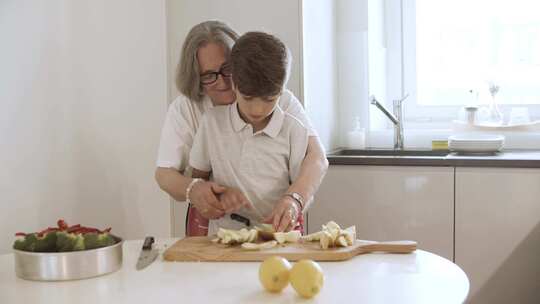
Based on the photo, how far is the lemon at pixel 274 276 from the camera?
1.29 metres

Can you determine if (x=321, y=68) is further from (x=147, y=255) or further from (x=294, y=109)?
(x=147, y=255)

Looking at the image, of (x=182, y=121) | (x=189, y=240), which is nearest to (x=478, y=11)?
(x=182, y=121)

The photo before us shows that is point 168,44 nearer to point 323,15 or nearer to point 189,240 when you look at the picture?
point 323,15

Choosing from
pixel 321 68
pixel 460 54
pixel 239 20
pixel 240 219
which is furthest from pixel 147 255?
pixel 460 54

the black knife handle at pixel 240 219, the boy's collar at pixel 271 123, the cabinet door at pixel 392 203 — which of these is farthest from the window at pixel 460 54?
the black knife handle at pixel 240 219

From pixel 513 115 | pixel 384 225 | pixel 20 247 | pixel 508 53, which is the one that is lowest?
pixel 384 225

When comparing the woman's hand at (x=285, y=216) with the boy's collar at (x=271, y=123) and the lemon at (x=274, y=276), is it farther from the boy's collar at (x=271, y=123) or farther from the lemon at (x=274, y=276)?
the lemon at (x=274, y=276)

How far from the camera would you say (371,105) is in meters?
3.23

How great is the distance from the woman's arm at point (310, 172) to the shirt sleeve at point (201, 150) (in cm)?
27

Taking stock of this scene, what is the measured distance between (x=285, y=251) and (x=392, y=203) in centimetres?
123

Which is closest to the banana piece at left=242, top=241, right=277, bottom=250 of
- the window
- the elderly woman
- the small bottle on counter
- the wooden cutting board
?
the wooden cutting board

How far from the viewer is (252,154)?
1.90 metres

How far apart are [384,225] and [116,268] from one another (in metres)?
1.45

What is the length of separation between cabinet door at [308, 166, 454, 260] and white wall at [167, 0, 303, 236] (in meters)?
0.42
